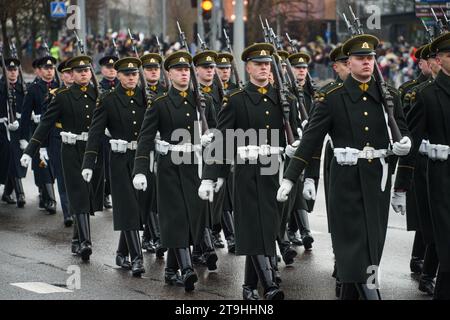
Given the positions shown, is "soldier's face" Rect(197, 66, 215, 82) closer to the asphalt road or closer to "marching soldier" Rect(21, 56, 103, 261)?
"marching soldier" Rect(21, 56, 103, 261)

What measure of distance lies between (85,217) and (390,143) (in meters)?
4.61

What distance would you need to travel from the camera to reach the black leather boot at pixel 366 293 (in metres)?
8.67

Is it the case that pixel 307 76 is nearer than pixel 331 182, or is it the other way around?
pixel 331 182

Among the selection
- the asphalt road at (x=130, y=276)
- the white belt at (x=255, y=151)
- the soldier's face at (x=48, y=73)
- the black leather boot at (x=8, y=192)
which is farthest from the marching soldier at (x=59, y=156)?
the white belt at (x=255, y=151)

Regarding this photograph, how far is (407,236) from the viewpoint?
13.4 metres

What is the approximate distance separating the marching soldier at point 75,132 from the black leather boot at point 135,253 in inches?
40.8

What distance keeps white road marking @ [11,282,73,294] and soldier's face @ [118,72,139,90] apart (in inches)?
83.5

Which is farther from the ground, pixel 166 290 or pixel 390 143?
pixel 390 143

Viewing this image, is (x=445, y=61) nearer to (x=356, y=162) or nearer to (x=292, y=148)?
(x=356, y=162)

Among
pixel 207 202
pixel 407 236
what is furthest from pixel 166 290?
pixel 407 236

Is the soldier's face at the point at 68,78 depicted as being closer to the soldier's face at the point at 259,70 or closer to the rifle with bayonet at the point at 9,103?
the rifle with bayonet at the point at 9,103

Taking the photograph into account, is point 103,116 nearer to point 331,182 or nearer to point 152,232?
point 152,232

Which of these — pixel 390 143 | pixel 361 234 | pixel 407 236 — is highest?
pixel 390 143

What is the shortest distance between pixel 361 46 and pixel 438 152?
1001 mm
